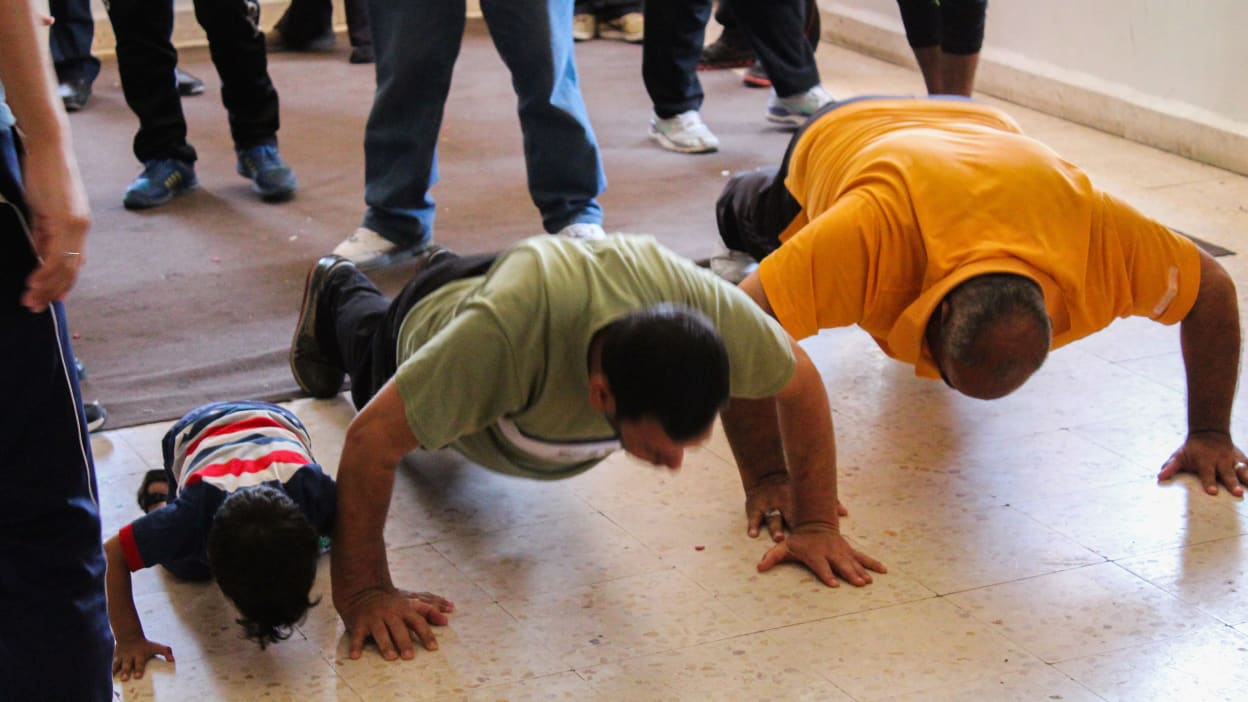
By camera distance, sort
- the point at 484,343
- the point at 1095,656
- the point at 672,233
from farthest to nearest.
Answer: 1. the point at 672,233
2. the point at 1095,656
3. the point at 484,343

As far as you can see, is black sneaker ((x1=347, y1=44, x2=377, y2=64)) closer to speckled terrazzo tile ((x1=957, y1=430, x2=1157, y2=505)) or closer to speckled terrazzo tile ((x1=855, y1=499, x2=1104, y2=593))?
speckled terrazzo tile ((x1=957, y1=430, x2=1157, y2=505))

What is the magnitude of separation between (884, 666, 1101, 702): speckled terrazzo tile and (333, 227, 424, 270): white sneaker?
1.72 m

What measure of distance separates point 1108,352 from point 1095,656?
1.00 metres

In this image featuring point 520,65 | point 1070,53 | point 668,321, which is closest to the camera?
point 668,321

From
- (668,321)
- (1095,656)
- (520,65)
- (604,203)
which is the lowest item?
(604,203)

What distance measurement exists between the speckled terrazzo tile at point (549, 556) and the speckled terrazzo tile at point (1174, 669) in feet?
1.88

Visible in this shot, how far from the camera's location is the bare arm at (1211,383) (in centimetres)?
198

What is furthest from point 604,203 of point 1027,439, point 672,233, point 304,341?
point 1027,439

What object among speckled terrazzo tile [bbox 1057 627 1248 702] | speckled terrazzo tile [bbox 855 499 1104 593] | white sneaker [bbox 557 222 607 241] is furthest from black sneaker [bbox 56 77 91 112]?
speckled terrazzo tile [bbox 1057 627 1248 702]

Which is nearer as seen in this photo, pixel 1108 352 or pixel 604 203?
pixel 1108 352

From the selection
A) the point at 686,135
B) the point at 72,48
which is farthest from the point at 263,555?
the point at 72,48

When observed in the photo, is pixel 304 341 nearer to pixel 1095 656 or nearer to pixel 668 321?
pixel 668 321

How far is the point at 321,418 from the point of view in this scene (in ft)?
7.72

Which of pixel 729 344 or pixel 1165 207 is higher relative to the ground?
pixel 729 344
